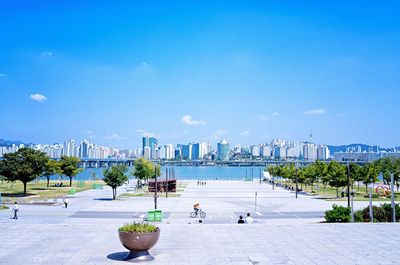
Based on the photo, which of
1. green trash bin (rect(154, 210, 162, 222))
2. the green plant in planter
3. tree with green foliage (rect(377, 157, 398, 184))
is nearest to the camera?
the green plant in planter

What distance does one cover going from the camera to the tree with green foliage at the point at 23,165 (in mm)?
50844

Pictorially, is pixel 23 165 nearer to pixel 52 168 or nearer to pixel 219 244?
pixel 52 168

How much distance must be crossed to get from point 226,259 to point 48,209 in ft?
101

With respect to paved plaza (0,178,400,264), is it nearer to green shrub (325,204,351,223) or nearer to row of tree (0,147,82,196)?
green shrub (325,204,351,223)

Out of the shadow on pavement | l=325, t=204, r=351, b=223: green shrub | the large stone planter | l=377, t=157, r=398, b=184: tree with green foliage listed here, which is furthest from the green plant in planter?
l=377, t=157, r=398, b=184: tree with green foliage

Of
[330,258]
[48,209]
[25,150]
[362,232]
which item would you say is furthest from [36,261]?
[25,150]

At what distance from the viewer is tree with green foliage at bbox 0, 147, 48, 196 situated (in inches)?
2002

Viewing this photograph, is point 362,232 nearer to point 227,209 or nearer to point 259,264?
point 259,264

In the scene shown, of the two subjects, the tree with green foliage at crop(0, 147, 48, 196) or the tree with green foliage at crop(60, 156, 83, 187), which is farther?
the tree with green foliage at crop(60, 156, 83, 187)

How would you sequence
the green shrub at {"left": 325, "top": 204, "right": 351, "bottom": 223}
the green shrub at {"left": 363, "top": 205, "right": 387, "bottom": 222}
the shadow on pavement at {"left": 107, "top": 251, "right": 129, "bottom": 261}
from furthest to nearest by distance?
the green shrub at {"left": 363, "top": 205, "right": 387, "bottom": 222}, the green shrub at {"left": 325, "top": 204, "right": 351, "bottom": 223}, the shadow on pavement at {"left": 107, "top": 251, "right": 129, "bottom": 261}

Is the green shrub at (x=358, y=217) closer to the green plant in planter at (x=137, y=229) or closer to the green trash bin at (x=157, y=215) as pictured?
the green trash bin at (x=157, y=215)

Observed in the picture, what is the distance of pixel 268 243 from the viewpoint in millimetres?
15617

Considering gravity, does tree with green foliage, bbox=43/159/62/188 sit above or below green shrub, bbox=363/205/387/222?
above

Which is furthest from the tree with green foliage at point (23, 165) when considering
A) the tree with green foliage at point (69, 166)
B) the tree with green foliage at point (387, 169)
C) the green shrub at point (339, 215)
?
the tree with green foliage at point (387, 169)
